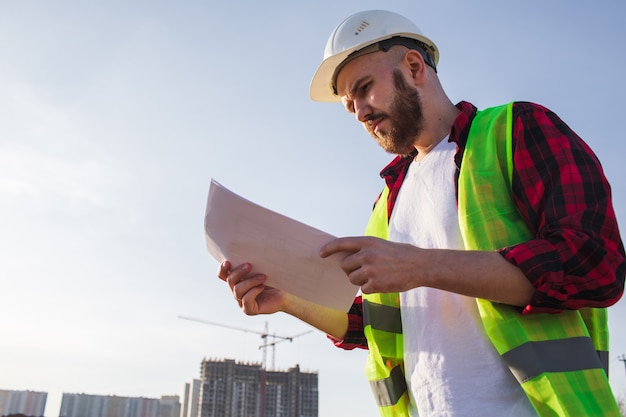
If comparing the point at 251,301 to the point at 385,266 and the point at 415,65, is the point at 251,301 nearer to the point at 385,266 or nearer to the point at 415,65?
the point at 385,266

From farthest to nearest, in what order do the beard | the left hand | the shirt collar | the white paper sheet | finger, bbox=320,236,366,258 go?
the beard < the shirt collar < the white paper sheet < finger, bbox=320,236,366,258 < the left hand

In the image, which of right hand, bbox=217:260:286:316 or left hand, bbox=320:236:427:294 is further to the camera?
right hand, bbox=217:260:286:316

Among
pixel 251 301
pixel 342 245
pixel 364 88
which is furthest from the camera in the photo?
pixel 364 88

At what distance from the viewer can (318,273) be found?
6.47 feet

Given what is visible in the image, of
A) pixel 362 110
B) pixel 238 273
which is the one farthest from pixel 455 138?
pixel 238 273

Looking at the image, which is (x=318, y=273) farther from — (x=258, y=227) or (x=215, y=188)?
(x=215, y=188)

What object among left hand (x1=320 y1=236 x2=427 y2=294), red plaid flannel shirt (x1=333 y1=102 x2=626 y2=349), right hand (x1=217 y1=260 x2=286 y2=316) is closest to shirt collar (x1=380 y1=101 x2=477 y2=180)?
red plaid flannel shirt (x1=333 y1=102 x2=626 y2=349)

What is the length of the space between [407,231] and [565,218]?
0.73 metres

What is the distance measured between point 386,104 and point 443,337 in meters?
0.95

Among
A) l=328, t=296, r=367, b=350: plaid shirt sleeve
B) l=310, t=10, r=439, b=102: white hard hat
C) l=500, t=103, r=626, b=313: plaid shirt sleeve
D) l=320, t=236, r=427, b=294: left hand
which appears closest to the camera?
l=500, t=103, r=626, b=313: plaid shirt sleeve

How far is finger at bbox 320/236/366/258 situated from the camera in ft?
5.73

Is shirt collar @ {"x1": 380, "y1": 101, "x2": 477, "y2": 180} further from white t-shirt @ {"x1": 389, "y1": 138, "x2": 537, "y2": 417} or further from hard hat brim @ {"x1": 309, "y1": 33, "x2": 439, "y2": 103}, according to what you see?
hard hat brim @ {"x1": 309, "y1": 33, "x2": 439, "y2": 103}

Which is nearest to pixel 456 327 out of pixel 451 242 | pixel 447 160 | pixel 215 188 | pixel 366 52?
pixel 451 242

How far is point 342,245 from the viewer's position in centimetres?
178
